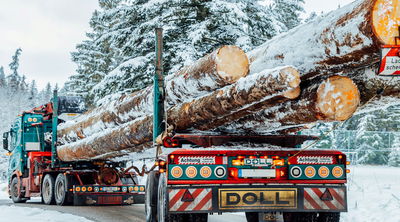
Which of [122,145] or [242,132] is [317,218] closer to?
[242,132]

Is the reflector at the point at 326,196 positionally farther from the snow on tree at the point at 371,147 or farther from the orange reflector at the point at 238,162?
the snow on tree at the point at 371,147

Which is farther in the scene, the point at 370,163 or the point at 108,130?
the point at 370,163

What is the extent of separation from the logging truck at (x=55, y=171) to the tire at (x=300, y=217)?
19.4 feet

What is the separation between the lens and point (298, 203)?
694cm

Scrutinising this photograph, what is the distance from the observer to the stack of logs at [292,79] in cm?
490

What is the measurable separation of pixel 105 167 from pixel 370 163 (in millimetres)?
17904

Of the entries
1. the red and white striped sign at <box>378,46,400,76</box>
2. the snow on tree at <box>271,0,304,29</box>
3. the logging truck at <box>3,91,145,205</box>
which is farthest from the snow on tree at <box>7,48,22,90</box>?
the red and white striped sign at <box>378,46,400,76</box>

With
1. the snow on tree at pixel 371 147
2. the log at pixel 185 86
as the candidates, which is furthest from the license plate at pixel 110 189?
the snow on tree at pixel 371 147

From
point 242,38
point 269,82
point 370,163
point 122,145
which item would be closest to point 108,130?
point 122,145

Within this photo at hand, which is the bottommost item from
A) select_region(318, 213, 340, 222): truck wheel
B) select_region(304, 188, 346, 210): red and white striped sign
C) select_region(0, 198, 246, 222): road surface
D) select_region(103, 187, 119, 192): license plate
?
select_region(0, 198, 246, 222): road surface

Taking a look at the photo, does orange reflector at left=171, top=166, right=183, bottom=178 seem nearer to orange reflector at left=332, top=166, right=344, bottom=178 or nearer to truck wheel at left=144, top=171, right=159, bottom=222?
truck wheel at left=144, top=171, right=159, bottom=222

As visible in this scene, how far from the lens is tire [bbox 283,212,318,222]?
7867 millimetres

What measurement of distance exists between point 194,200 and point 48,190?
29.8ft

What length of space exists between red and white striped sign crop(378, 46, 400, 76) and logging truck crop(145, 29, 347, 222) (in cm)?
245
